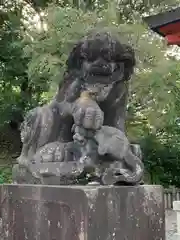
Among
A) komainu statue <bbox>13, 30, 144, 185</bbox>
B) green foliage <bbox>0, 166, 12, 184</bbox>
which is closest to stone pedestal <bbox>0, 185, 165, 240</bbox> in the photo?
komainu statue <bbox>13, 30, 144, 185</bbox>

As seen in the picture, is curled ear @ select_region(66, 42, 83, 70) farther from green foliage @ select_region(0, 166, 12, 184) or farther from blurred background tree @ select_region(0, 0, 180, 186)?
green foliage @ select_region(0, 166, 12, 184)

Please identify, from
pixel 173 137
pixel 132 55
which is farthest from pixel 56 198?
pixel 173 137

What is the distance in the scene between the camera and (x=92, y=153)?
91.7 inches

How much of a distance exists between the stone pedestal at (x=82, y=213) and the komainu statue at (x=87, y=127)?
4.4 inches

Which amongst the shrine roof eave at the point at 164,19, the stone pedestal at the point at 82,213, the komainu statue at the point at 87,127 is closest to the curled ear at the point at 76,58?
the komainu statue at the point at 87,127

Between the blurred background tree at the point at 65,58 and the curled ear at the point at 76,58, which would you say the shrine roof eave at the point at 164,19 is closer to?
the blurred background tree at the point at 65,58

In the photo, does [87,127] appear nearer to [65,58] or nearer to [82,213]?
[82,213]

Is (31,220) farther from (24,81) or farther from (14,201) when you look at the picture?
(24,81)

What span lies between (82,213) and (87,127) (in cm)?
54

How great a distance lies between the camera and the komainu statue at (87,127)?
230 centimetres

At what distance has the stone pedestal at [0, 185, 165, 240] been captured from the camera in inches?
79.3

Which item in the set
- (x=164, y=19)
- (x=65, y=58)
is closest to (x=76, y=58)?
(x=164, y=19)

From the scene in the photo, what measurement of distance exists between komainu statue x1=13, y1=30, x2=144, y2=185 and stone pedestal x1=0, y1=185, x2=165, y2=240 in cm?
11

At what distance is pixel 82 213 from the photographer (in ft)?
6.55
